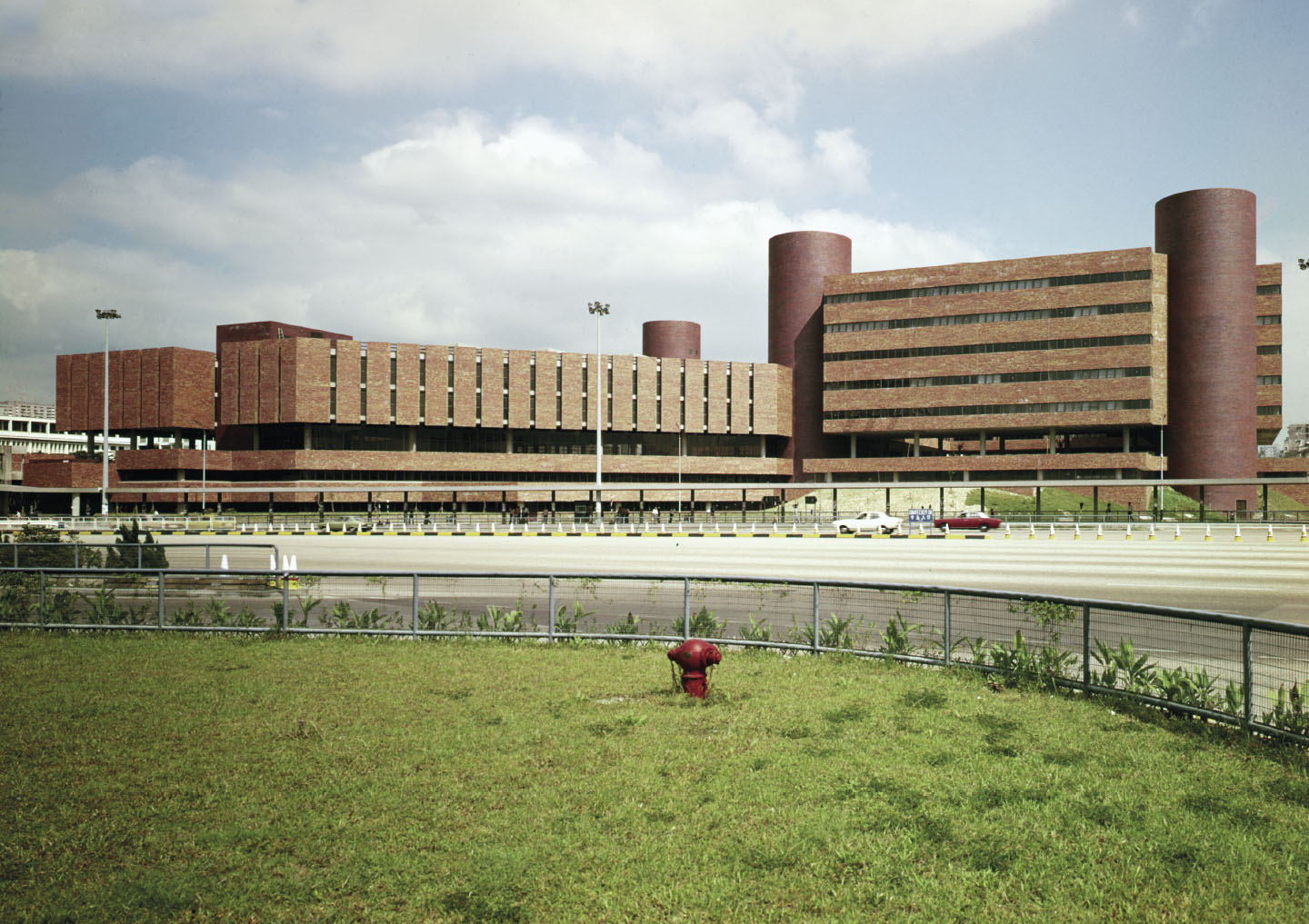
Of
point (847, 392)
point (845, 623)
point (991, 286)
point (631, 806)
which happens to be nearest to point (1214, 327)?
point (991, 286)

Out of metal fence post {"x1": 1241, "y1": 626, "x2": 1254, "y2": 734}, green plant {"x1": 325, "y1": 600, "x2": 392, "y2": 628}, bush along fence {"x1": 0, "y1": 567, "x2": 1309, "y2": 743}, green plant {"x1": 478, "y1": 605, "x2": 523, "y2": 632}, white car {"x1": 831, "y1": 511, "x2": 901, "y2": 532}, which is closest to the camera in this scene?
metal fence post {"x1": 1241, "y1": 626, "x2": 1254, "y2": 734}

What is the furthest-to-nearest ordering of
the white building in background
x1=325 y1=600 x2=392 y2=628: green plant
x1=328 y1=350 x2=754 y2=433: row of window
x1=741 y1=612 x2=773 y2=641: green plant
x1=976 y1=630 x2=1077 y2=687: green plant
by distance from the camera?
the white building in background < x1=328 y1=350 x2=754 y2=433: row of window < x1=325 y1=600 x2=392 y2=628: green plant < x1=741 y1=612 x2=773 y2=641: green plant < x1=976 y1=630 x2=1077 y2=687: green plant

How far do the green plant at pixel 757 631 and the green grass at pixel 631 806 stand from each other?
8.58 ft

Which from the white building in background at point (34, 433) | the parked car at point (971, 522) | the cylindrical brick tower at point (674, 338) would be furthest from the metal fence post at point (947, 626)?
the white building in background at point (34, 433)

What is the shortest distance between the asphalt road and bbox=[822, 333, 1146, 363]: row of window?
4338 cm

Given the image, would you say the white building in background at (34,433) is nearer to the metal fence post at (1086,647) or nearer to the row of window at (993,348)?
the row of window at (993,348)

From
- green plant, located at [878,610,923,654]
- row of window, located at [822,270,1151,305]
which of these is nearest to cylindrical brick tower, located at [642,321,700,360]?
row of window, located at [822,270,1151,305]

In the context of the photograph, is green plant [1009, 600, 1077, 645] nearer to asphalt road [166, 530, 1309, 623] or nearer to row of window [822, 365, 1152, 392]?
asphalt road [166, 530, 1309, 623]

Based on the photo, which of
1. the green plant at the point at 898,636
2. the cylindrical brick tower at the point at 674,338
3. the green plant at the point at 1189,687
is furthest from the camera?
the cylindrical brick tower at the point at 674,338

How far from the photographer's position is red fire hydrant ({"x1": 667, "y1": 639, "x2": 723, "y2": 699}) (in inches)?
393

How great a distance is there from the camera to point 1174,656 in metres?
9.91

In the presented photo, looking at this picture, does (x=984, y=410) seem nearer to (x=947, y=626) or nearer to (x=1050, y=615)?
(x=947, y=626)

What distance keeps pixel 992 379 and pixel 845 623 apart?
3475 inches

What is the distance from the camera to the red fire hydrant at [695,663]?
9992 mm
